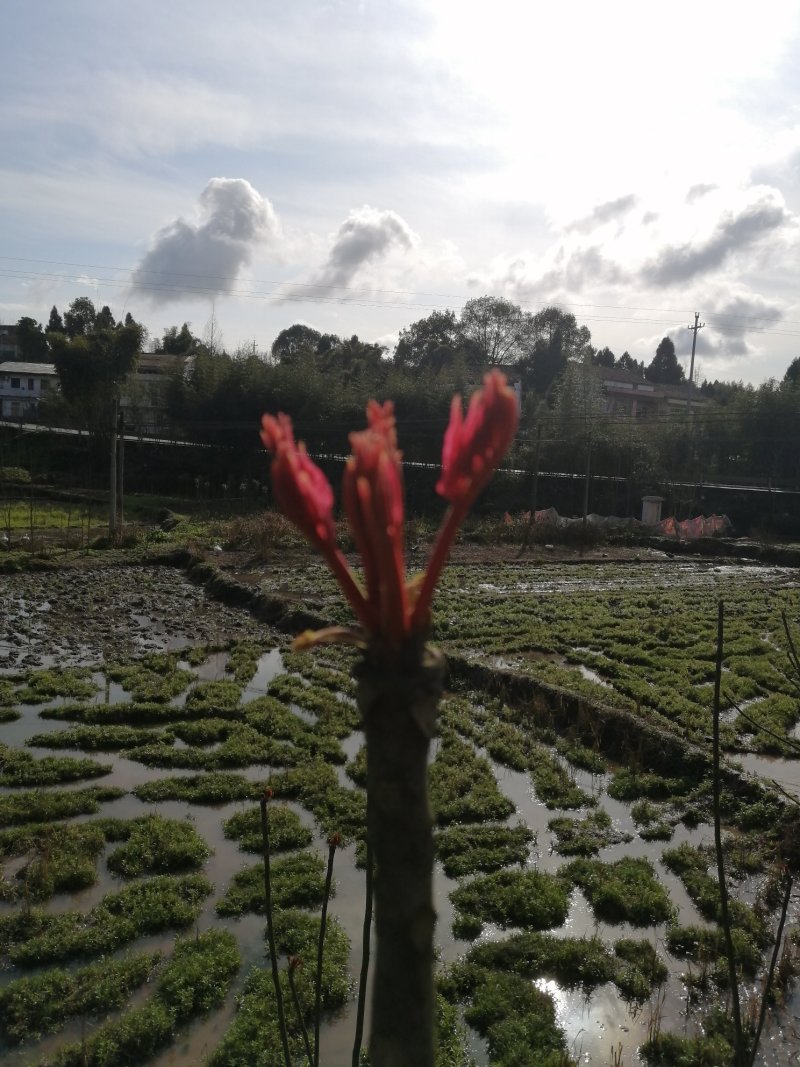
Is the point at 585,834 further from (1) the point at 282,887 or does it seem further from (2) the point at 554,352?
(2) the point at 554,352

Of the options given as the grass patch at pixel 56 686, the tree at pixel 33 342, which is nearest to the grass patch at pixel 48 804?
the grass patch at pixel 56 686

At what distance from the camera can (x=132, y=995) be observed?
435 centimetres

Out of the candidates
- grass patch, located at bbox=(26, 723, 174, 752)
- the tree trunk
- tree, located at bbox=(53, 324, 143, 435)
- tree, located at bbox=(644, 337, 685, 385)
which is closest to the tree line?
tree, located at bbox=(53, 324, 143, 435)

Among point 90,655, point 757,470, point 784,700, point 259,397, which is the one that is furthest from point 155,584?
point 757,470

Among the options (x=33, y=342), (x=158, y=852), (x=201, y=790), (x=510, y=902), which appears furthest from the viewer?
(x=33, y=342)

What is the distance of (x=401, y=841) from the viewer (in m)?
0.83

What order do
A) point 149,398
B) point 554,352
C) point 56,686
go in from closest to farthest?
point 56,686 → point 149,398 → point 554,352

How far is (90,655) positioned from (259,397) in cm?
2293

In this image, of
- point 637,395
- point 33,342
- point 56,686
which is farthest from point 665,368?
point 56,686

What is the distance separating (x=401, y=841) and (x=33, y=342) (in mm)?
69189

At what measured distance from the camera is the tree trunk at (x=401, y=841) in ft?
2.55

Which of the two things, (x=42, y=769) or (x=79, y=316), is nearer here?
(x=42, y=769)

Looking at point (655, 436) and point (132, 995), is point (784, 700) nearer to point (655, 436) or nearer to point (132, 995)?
point (132, 995)

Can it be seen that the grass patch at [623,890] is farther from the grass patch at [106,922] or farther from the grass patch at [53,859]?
the grass patch at [53,859]
